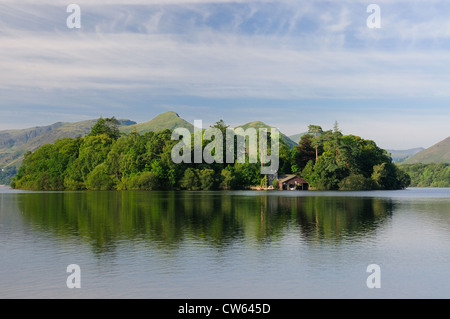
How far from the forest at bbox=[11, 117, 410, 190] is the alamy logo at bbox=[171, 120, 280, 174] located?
190cm

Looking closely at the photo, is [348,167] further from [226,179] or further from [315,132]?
[226,179]

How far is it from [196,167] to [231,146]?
11822 millimetres

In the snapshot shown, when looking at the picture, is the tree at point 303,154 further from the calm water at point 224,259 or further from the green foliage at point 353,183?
the calm water at point 224,259

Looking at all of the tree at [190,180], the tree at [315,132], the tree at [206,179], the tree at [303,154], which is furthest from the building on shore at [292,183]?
the tree at [190,180]

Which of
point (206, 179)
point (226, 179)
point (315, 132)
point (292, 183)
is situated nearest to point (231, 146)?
point (226, 179)

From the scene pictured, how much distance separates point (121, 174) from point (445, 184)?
146 meters

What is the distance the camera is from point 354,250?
21.1 m

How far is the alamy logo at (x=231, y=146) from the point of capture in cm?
11350

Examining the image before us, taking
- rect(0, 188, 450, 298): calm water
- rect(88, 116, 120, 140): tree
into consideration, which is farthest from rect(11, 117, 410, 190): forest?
rect(0, 188, 450, 298): calm water

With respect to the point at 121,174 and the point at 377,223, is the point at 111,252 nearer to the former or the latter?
the point at 377,223

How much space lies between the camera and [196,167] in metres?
114

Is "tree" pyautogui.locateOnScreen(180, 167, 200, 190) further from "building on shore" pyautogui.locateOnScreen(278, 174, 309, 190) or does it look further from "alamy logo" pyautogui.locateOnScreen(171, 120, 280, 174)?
"building on shore" pyautogui.locateOnScreen(278, 174, 309, 190)

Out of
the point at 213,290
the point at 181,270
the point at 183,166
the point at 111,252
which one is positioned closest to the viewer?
the point at 213,290
